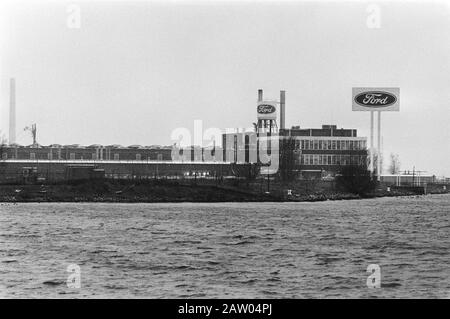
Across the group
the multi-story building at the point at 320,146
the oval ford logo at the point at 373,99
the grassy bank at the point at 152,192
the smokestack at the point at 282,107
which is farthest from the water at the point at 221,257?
the multi-story building at the point at 320,146

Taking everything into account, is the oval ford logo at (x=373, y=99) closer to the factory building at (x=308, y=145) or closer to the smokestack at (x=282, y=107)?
the factory building at (x=308, y=145)

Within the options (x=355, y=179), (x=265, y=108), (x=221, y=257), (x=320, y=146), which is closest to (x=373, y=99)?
(x=355, y=179)

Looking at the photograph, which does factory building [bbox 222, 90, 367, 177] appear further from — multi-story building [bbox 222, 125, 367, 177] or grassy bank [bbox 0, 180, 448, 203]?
grassy bank [bbox 0, 180, 448, 203]

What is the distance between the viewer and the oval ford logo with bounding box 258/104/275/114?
165 metres

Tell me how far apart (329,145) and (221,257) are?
139 metres

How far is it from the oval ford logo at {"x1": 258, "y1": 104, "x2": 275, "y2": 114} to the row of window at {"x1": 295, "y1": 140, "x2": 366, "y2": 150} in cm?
1413

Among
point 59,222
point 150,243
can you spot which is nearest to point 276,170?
point 59,222

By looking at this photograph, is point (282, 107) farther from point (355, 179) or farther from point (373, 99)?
point (373, 99)

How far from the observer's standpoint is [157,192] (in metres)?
120

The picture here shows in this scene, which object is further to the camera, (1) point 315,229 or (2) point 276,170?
(2) point 276,170

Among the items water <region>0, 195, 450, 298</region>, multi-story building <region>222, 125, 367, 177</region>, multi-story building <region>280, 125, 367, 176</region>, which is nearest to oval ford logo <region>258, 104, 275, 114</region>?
multi-story building <region>222, 125, 367, 177</region>

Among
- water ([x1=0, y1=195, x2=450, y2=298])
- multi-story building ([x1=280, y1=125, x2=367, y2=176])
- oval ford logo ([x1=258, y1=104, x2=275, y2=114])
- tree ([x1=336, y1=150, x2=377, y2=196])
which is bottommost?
water ([x1=0, y1=195, x2=450, y2=298])
